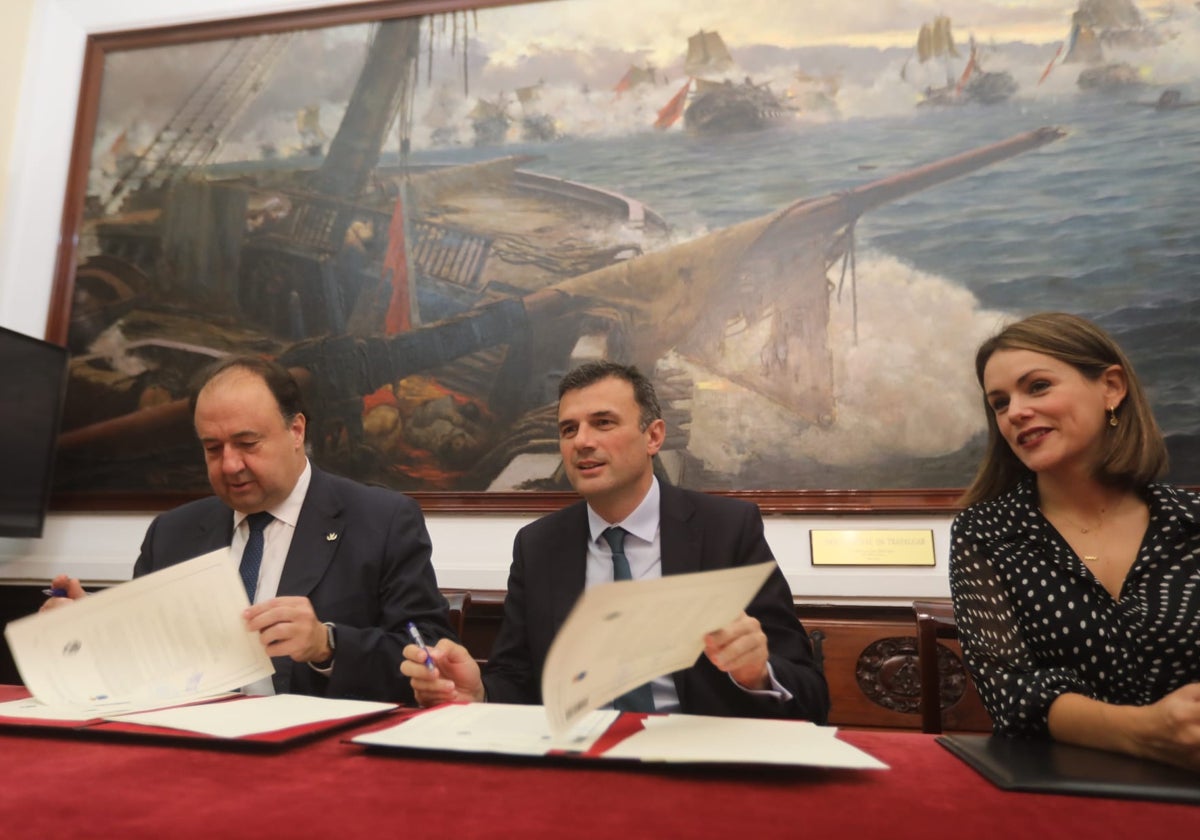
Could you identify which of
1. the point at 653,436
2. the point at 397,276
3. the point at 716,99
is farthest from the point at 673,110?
the point at 653,436

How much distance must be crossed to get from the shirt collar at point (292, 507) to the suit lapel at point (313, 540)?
0.02 m

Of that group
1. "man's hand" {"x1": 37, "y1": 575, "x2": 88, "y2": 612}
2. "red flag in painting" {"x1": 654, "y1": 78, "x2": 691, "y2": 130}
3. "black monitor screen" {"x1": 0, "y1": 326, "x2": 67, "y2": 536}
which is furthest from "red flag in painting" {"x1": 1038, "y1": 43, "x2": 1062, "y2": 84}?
"black monitor screen" {"x1": 0, "y1": 326, "x2": 67, "y2": 536}

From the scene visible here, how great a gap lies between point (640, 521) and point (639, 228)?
73.3 inches

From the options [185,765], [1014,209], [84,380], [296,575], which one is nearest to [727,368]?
[1014,209]

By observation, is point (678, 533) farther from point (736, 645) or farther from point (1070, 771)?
point (1070, 771)

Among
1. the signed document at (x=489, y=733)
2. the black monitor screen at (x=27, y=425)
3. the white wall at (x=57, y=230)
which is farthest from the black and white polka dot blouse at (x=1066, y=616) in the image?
the black monitor screen at (x=27, y=425)

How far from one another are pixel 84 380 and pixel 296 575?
8.79 ft

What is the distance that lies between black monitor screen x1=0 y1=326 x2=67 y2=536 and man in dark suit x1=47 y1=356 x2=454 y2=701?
1.92 m

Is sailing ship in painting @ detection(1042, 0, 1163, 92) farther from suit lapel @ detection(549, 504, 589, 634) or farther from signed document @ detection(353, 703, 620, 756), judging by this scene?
signed document @ detection(353, 703, 620, 756)

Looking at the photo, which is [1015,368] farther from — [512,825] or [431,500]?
[431,500]

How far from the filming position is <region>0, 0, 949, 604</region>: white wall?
11.5 feet

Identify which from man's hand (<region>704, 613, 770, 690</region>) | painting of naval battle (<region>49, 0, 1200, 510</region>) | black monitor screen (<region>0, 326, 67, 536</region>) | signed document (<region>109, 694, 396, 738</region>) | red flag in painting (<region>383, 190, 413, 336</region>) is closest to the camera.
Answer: signed document (<region>109, 694, 396, 738</region>)

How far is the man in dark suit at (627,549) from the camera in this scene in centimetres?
171

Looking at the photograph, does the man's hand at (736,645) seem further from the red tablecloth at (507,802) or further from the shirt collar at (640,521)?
the shirt collar at (640,521)
